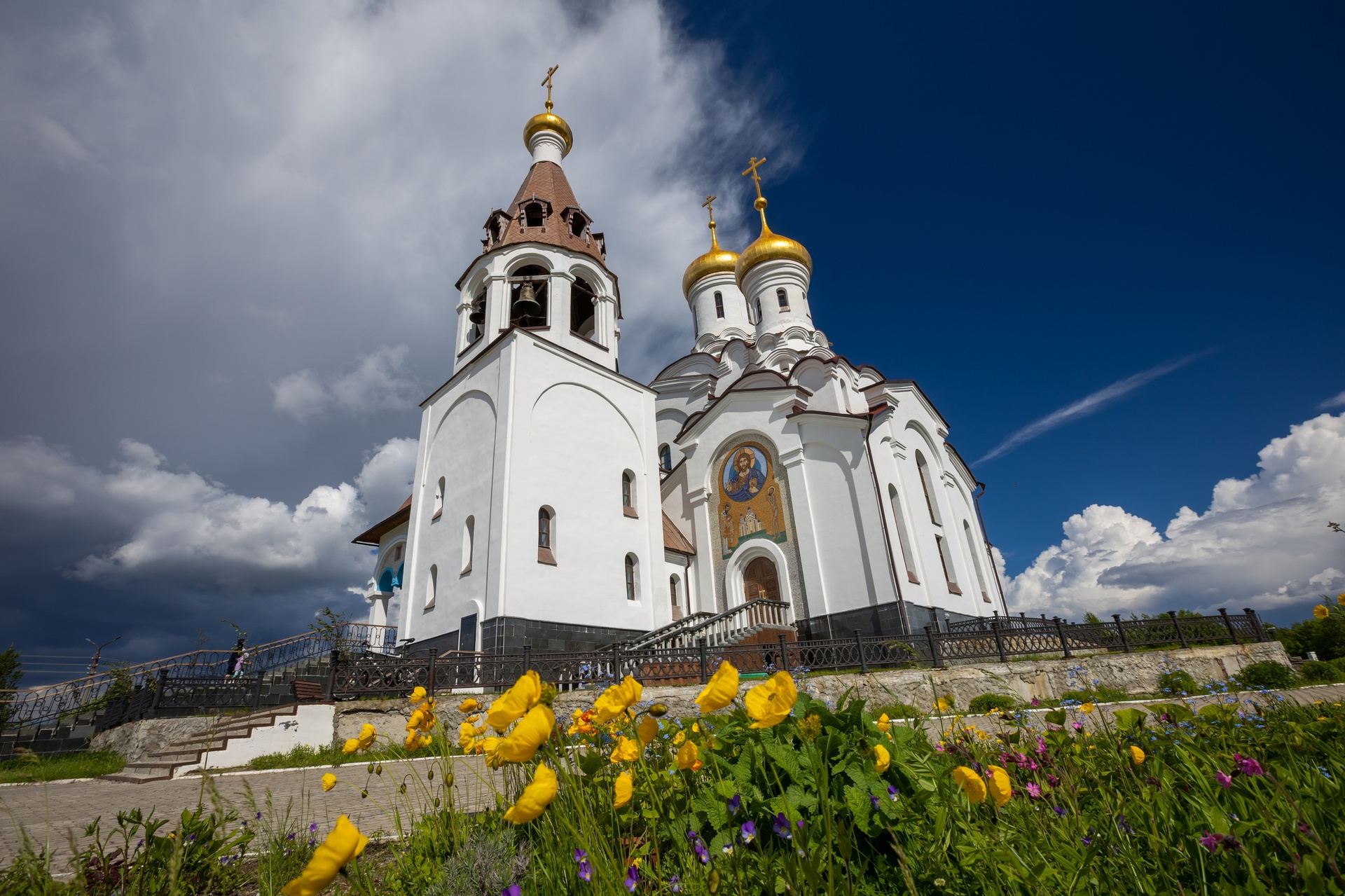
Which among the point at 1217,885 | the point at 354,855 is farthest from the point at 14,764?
the point at 1217,885

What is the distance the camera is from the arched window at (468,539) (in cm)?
1302

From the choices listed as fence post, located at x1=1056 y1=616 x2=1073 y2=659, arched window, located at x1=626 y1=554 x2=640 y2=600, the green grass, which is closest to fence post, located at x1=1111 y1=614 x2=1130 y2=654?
fence post, located at x1=1056 y1=616 x2=1073 y2=659

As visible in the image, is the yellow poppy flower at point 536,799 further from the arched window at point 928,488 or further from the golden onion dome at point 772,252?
the golden onion dome at point 772,252

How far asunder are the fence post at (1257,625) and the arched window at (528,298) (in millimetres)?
16716

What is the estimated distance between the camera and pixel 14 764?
833 centimetres

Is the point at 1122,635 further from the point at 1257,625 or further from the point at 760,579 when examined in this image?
the point at 760,579

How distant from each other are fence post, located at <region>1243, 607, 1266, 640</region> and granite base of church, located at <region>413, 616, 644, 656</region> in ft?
41.2

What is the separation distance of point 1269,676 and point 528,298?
1576 centimetres

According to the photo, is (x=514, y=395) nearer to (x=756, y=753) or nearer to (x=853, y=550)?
(x=853, y=550)

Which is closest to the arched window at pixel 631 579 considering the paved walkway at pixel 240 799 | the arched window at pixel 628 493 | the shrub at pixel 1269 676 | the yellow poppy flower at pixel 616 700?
the arched window at pixel 628 493

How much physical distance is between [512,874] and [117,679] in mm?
14408

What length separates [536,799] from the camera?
46.1 inches

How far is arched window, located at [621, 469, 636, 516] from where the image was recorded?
15070 mm

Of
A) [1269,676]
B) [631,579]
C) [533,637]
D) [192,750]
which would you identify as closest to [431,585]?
[533,637]
